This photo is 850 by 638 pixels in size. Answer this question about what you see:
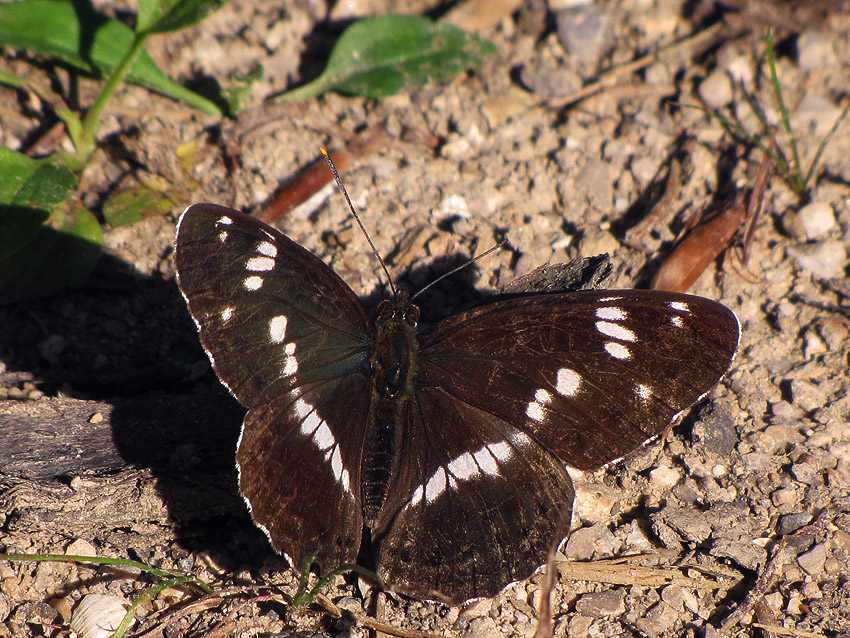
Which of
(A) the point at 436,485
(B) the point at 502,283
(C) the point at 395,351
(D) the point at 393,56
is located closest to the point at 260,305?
(C) the point at 395,351

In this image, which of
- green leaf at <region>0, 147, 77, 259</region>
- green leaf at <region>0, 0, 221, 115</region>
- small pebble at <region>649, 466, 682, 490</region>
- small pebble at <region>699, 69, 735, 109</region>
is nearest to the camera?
small pebble at <region>649, 466, 682, 490</region>

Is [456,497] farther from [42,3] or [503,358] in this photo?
[42,3]

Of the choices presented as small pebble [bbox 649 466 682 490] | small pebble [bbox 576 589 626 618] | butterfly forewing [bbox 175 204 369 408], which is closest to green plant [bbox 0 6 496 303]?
butterfly forewing [bbox 175 204 369 408]

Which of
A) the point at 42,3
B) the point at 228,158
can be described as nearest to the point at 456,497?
the point at 228,158

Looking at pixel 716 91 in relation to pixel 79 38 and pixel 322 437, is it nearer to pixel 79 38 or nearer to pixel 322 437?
pixel 322 437

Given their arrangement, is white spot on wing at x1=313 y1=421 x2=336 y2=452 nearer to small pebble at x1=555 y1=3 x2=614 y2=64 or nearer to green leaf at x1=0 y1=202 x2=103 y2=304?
green leaf at x1=0 y1=202 x2=103 y2=304
